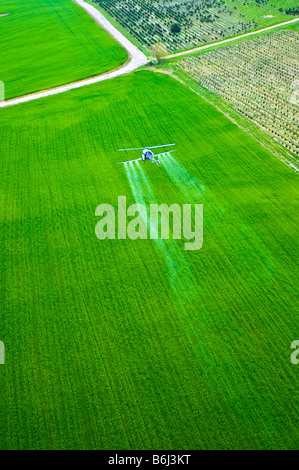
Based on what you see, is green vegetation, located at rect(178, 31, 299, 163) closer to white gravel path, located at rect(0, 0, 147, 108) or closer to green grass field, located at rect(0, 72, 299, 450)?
green grass field, located at rect(0, 72, 299, 450)

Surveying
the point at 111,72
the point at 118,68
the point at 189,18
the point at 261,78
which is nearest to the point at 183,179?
the point at 261,78

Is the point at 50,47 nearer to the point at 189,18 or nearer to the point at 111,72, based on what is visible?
the point at 111,72

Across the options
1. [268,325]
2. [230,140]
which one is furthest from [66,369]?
[230,140]

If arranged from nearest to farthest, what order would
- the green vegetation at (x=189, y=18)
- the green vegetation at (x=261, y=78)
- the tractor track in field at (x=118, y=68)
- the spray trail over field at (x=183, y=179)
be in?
1. the spray trail over field at (x=183, y=179)
2. the green vegetation at (x=261, y=78)
3. the tractor track in field at (x=118, y=68)
4. the green vegetation at (x=189, y=18)

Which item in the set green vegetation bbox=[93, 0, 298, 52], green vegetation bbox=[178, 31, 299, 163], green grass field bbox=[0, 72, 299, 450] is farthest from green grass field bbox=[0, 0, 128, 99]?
green grass field bbox=[0, 72, 299, 450]

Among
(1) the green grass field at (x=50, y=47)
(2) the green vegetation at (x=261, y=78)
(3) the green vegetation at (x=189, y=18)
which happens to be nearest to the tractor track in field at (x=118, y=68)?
(1) the green grass field at (x=50, y=47)

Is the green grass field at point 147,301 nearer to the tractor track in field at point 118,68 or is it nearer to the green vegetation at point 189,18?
the tractor track in field at point 118,68
